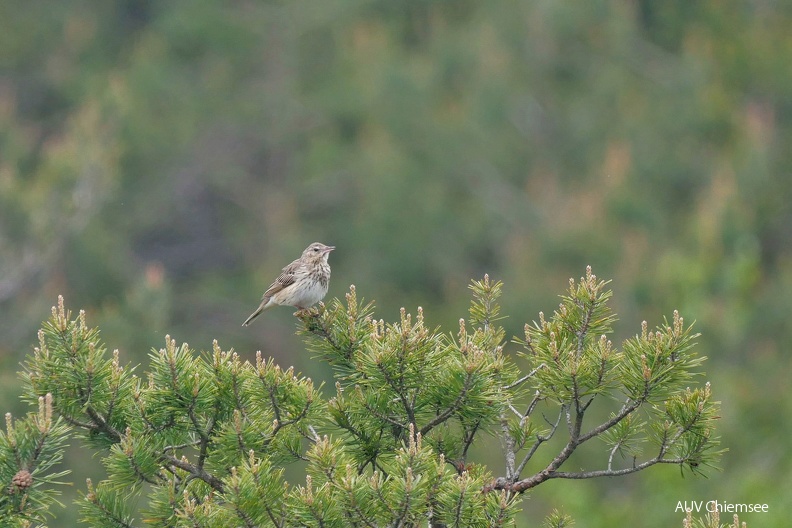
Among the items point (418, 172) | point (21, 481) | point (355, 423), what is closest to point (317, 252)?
point (355, 423)

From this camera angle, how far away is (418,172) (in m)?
31.2

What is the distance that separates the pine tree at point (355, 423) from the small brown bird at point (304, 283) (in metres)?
3.44

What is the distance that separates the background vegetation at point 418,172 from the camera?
23094 millimetres

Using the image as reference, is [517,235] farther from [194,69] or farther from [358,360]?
[358,360]

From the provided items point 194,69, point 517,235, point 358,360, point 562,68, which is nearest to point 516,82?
point 562,68

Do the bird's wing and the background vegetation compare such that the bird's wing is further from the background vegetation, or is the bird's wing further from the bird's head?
the background vegetation

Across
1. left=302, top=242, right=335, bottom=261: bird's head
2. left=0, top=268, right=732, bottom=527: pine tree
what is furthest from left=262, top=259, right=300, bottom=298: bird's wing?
left=0, top=268, right=732, bottom=527: pine tree

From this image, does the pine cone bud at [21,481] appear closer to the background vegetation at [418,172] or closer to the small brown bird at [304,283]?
the small brown bird at [304,283]

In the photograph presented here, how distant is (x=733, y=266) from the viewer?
2323cm

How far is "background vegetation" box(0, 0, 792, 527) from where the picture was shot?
2309 cm

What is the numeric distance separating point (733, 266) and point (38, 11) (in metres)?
21.6

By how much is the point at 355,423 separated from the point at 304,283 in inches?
159

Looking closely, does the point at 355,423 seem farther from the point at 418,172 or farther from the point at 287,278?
the point at 418,172

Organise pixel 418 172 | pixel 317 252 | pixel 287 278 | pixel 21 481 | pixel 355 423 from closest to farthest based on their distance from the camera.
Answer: pixel 21 481 → pixel 355 423 → pixel 287 278 → pixel 317 252 → pixel 418 172
